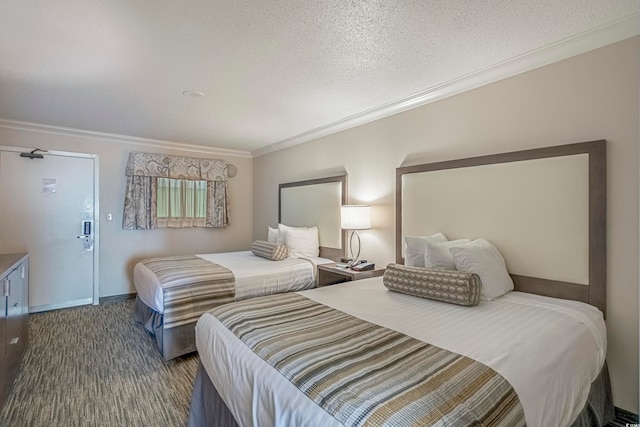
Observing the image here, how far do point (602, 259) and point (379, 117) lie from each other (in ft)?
7.41

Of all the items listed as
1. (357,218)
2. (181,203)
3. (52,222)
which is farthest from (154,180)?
(357,218)

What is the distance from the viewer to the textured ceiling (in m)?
1.70

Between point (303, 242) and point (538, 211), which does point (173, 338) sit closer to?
point (303, 242)

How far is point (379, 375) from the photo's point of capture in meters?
1.07

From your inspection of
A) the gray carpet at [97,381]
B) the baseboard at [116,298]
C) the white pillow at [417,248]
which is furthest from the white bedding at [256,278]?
the baseboard at [116,298]

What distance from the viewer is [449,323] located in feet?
5.22

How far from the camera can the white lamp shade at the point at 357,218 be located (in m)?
3.26

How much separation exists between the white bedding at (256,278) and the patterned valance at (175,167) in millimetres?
1785

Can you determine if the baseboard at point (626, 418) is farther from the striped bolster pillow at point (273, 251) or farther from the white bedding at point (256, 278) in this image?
the striped bolster pillow at point (273, 251)

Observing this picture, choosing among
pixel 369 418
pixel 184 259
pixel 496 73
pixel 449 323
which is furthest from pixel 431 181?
pixel 184 259

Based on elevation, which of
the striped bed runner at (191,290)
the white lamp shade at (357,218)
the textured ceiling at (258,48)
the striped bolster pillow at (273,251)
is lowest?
the striped bed runner at (191,290)

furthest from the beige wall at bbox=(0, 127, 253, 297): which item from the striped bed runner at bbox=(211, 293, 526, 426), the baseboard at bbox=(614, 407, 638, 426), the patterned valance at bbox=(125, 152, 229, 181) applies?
the baseboard at bbox=(614, 407, 638, 426)

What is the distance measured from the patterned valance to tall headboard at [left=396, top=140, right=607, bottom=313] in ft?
12.4

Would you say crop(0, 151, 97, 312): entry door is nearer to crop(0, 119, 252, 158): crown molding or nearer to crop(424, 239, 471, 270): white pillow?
crop(0, 119, 252, 158): crown molding
